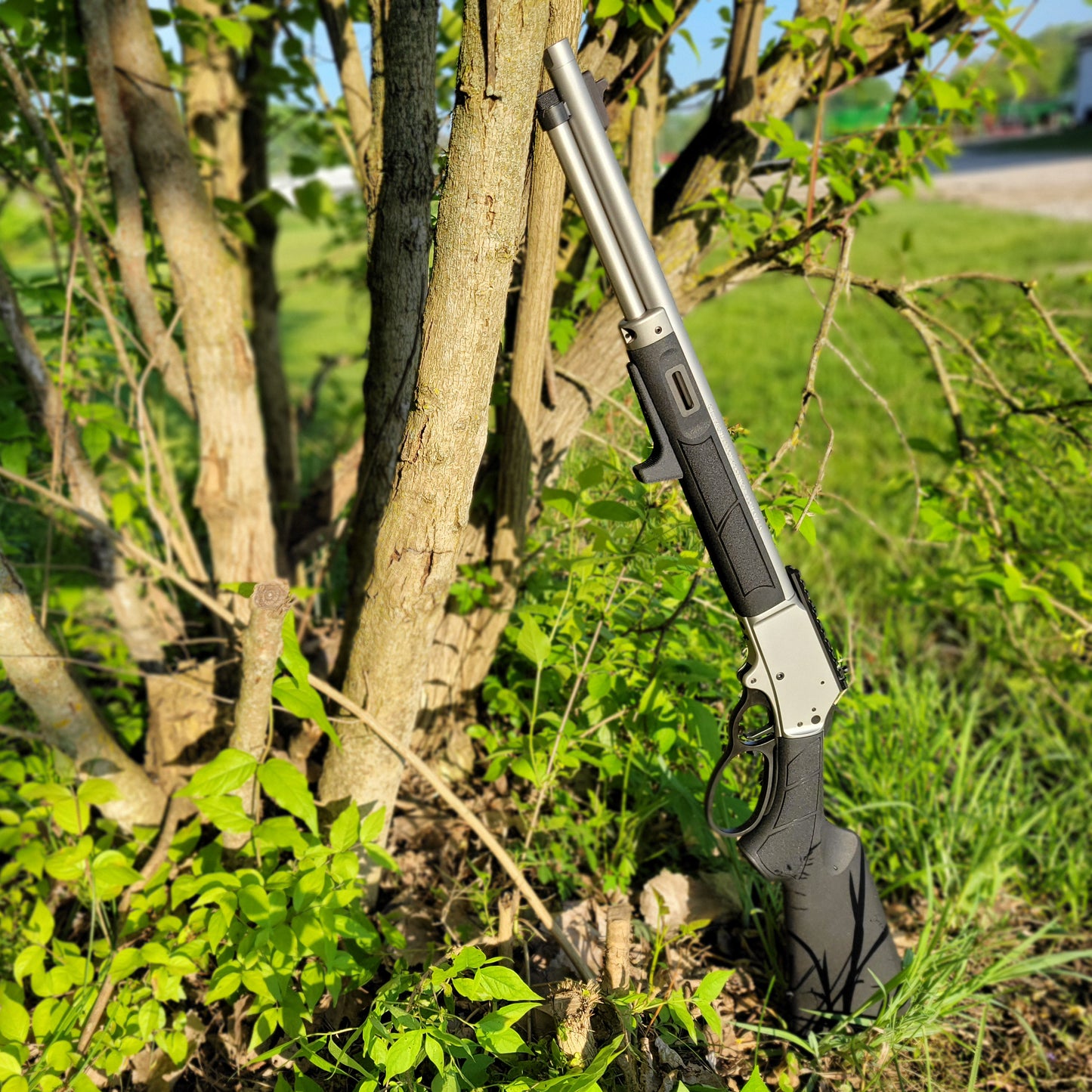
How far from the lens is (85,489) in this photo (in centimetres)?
201

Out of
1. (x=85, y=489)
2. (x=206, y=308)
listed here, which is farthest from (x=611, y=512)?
(x=85, y=489)

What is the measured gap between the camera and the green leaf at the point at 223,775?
1346mm

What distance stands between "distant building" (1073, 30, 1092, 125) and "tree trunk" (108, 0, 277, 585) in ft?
183

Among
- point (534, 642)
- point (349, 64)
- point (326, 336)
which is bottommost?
point (534, 642)

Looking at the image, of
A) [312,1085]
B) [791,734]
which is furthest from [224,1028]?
[791,734]

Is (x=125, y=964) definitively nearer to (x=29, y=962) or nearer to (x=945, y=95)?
(x=29, y=962)

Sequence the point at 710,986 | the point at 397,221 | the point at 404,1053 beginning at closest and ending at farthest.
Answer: the point at 404,1053
the point at 710,986
the point at 397,221

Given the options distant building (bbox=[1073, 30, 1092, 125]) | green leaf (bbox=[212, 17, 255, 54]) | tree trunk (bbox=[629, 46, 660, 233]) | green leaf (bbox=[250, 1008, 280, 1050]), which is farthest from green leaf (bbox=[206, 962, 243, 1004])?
distant building (bbox=[1073, 30, 1092, 125])

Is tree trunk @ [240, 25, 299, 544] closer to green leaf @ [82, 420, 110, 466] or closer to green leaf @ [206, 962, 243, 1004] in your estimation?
green leaf @ [82, 420, 110, 466]

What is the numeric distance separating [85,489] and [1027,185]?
2397 cm

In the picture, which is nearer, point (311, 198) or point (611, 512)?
point (611, 512)

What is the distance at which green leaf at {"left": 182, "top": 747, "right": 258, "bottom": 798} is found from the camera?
1346 millimetres

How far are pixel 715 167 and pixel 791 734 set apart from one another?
4.52 ft

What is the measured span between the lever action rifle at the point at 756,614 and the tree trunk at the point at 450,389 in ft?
0.24
